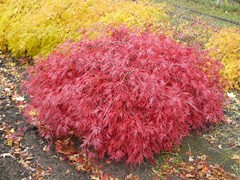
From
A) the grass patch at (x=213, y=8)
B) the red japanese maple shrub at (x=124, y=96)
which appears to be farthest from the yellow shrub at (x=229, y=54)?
the grass patch at (x=213, y=8)

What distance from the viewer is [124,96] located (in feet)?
10.7

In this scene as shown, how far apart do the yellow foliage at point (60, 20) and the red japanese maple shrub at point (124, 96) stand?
1.47 metres

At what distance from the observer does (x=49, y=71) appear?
3842 millimetres

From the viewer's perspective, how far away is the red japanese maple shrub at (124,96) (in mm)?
3238

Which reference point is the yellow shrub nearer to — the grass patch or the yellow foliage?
the yellow foliage

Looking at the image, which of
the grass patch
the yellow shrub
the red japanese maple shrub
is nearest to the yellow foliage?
the yellow shrub

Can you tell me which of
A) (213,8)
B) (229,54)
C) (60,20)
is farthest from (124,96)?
(213,8)

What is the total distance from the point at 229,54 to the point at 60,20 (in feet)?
9.87

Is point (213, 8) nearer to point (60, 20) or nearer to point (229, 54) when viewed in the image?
point (229, 54)

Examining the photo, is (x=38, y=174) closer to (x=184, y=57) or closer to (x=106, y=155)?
(x=106, y=155)

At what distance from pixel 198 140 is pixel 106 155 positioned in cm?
122

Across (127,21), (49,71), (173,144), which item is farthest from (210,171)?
(127,21)

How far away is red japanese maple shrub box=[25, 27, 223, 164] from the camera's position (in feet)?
10.6

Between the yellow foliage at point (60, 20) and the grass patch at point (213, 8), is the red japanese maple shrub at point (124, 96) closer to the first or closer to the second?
the yellow foliage at point (60, 20)
